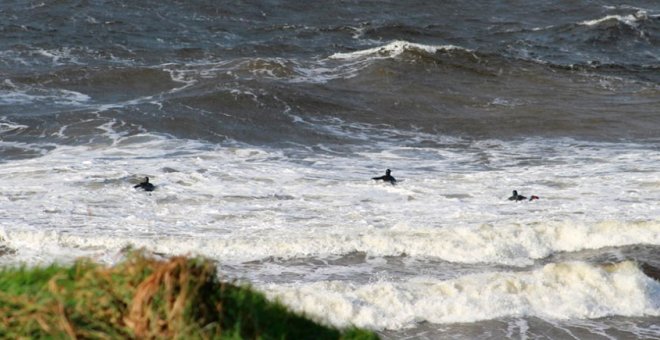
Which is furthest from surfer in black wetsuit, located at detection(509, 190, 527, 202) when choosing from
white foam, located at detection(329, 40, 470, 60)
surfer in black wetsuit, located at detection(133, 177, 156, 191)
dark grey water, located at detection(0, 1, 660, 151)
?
white foam, located at detection(329, 40, 470, 60)

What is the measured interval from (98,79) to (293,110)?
5.59m

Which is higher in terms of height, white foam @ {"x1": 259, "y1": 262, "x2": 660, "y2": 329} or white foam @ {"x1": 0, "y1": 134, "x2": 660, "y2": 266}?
white foam @ {"x1": 259, "y1": 262, "x2": 660, "y2": 329}

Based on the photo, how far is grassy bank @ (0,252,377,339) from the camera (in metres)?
3.96

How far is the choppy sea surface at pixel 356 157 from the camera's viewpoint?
11195 millimetres

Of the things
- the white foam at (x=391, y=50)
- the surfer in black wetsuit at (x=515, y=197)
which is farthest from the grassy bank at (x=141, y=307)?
the white foam at (x=391, y=50)

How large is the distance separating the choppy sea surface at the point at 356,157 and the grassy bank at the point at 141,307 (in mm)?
1204

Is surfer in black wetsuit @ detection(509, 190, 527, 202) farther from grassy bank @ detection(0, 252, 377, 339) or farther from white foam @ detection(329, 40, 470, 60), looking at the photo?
white foam @ detection(329, 40, 470, 60)

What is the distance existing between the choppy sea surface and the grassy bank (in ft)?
3.95

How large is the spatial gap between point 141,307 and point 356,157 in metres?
15.1

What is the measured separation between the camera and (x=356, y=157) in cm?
1898

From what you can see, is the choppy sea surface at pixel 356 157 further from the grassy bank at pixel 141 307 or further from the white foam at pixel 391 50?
the grassy bank at pixel 141 307

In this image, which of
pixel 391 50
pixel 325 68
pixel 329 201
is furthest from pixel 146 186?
pixel 391 50

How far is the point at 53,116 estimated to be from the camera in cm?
2127

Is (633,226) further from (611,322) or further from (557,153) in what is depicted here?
(557,153)
